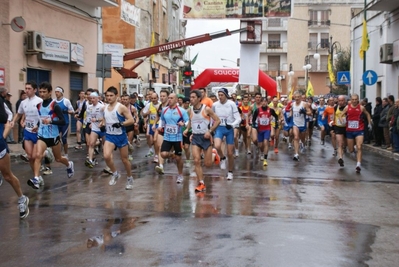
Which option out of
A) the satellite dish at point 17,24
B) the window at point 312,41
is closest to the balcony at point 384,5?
the satellite dish at point 17,24

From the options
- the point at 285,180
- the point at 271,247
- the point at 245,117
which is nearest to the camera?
the point at 271,247

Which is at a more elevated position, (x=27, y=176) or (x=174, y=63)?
(x=174, y=63)

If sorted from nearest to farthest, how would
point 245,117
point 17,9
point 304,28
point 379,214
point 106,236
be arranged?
point 106,236
point 379,214
point 245,117
point 17,9
point 304,28

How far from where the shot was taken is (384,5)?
2802 cm

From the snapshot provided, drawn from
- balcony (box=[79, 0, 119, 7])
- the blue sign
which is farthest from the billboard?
the blue sign

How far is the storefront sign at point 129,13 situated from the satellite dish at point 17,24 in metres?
8.95

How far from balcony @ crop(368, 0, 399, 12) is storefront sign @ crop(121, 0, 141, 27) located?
10987mm

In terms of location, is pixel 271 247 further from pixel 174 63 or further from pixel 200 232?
pixel 174 63

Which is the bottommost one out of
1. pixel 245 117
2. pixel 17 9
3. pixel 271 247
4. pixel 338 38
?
pixel 271 247

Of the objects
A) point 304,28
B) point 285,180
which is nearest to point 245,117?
point 285,180

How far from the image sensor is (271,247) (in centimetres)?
688

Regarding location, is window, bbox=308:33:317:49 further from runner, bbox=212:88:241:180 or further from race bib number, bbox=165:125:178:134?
race bib number, bbox=165:125:178:134

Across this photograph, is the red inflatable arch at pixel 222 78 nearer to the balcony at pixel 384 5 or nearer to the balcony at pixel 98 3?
the balcony at pixel 98 3

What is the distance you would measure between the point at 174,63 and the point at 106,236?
47.6 m
